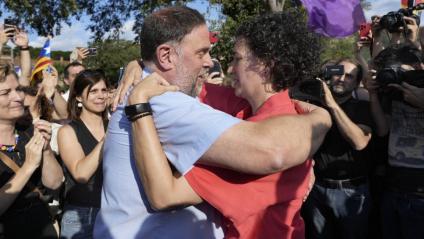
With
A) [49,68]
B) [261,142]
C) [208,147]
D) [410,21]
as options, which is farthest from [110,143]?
[49,68]

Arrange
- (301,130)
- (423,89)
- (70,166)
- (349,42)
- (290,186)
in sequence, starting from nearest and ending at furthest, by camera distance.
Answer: (301,130), (290,186), (70,166), (423,89), (349,42)

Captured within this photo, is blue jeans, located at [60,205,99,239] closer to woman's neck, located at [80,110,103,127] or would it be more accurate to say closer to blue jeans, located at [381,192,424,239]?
woman's neck, located at [80,110,103,127]

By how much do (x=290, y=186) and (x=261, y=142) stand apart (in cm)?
32

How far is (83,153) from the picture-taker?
3.39 metres

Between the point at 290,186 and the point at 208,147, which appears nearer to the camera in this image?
the point at 208,147

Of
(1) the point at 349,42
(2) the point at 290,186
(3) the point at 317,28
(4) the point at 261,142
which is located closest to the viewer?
(4) the point at 261,142

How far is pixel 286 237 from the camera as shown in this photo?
5.84 feet

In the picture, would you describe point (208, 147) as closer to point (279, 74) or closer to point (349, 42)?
point (279, 74)

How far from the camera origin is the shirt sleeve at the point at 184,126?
5.05ft

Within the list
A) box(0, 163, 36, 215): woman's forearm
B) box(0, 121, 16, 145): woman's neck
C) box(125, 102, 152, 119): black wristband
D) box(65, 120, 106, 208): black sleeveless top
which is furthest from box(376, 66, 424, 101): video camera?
box(0, 121, 16, 145): woman's neck

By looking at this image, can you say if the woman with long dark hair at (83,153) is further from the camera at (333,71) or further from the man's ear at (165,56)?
the camera at (333,71)

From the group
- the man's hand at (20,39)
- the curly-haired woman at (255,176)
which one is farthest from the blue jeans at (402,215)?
the man's hand at (20,39)

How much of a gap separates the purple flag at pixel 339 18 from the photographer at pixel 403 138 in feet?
2.92

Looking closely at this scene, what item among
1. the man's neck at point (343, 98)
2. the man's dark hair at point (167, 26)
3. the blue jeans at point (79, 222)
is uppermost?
the man's dark hair at point (167, 26)
